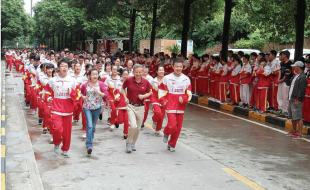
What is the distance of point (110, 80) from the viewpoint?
376 inches

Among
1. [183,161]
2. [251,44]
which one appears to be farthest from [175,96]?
[251,44]

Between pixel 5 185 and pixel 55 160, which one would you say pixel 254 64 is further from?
pixel 5 185

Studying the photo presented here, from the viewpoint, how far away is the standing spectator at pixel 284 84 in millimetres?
11125

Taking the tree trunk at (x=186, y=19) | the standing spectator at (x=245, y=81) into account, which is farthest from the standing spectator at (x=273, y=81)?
the tree trunk at (x=186, y=19)

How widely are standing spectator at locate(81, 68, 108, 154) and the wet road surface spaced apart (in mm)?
507

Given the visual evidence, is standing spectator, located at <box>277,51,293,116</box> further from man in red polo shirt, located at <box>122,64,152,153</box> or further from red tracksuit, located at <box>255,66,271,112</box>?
man in red polo shirt, located at <box>122,64,152,153</box>

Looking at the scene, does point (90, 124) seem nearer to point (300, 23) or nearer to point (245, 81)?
point (245, 81)

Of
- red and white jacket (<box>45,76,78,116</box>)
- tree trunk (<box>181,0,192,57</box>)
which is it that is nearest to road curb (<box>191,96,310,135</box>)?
tree trunk (<box>181,0,192,57</box>)

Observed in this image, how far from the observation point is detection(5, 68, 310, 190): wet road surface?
5.71m

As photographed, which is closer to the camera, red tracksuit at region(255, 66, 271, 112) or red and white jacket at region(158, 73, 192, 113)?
red and white jacket at region(158, 73, 192, 113)

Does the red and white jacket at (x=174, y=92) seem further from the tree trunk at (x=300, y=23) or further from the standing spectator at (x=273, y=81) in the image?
the tree trunk at (x=300, y=23)

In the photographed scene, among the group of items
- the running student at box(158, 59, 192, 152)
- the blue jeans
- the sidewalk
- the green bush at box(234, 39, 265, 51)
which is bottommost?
the sidewalk

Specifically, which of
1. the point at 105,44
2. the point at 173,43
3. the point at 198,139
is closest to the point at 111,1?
the point at 173,43

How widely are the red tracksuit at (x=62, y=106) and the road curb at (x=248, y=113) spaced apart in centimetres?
588
